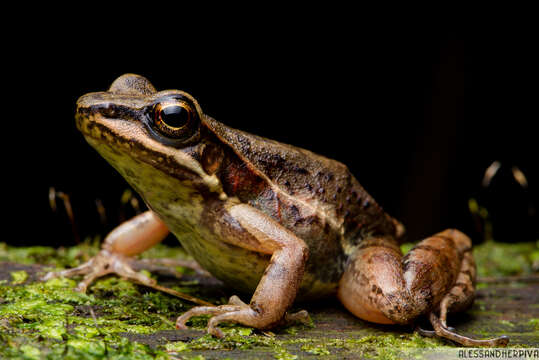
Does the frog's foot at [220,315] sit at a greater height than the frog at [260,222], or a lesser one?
lesser

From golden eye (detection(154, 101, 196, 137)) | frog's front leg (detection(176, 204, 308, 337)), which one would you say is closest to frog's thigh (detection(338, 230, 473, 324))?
frog's front leg (detection(176, 204, 308, 337))

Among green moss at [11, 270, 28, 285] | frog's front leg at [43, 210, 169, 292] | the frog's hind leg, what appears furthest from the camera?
frog's front leg at [43, 210, 169, 292]

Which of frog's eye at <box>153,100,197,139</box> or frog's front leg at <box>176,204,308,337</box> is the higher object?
frog's eye at <box>153,100,197,139</box>

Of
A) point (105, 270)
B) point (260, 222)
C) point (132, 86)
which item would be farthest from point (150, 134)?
point (105, 270)

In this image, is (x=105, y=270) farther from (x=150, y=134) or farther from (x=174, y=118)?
(x=174, y=118)

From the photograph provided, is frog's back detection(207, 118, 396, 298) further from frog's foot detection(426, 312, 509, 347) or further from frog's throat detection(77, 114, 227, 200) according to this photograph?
frog's foot detection(426, 312, 509, 347)

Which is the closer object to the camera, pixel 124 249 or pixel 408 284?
pixel 408 284

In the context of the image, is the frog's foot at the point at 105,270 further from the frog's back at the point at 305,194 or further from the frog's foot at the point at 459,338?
the frog's foot at the point at 459,338

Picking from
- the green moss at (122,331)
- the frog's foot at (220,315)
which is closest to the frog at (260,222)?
the frog's foot at (220,315)
